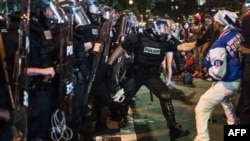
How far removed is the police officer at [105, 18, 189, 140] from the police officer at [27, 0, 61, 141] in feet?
→ 6.66

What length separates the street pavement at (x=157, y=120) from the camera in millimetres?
6869

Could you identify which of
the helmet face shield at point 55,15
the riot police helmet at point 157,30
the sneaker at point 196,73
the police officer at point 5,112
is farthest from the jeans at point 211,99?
the sneaker at point 196,73

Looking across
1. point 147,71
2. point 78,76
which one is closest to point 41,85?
point 78,76

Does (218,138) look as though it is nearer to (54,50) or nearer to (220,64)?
(220,64)

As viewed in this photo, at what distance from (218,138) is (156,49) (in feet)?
5.53

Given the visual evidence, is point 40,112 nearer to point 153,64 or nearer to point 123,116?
point 153,64

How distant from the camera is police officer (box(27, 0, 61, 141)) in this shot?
4625 millimetres

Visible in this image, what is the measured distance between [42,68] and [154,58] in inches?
96.5

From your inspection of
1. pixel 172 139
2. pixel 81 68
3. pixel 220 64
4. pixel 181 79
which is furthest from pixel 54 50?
pixel 181 79

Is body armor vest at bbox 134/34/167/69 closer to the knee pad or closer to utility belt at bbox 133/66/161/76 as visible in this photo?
utility belt at bbox 133/66/161/76

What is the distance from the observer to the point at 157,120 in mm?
8078

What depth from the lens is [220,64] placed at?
5.54 metres

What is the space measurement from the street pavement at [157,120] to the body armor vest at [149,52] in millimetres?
1161

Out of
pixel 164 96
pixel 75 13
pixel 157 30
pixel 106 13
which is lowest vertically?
pixel 164 96
